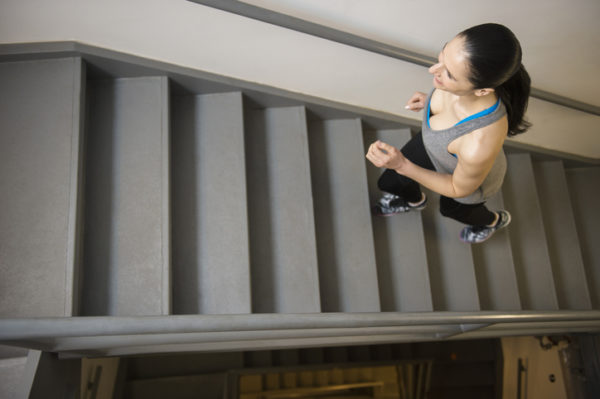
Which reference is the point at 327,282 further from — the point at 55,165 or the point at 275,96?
the point at 55,165

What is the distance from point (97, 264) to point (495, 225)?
196 cm

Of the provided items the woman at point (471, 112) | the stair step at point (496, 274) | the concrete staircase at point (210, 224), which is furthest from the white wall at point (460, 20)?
the stair step at point (496, 274)

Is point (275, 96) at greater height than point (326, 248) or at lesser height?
greater

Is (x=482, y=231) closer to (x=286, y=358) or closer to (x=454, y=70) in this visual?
(x=454, y=70)

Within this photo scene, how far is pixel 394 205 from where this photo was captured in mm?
2459

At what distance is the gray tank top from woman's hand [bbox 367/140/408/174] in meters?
0.12

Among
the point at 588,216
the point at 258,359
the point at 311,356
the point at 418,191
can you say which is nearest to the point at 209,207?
the point at 418,191

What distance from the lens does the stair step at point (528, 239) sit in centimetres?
305

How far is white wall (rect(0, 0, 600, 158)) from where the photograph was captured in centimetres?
179

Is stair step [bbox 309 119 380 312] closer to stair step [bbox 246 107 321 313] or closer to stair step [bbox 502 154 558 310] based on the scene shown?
A: stair step [bbox 246 107 321 313]

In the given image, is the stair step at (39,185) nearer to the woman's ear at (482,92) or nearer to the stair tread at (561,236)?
the woman's ear at (482,92)

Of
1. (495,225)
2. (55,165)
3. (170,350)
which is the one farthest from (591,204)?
(55,165)

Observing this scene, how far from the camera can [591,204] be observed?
3580 mm

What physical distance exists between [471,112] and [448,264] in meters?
1.48
